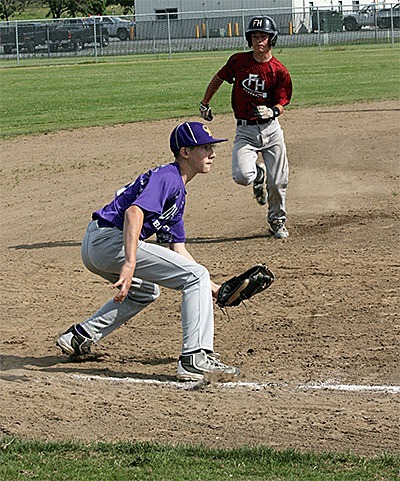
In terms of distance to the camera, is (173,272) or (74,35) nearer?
(173,272)

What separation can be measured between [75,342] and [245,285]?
127 centimetres

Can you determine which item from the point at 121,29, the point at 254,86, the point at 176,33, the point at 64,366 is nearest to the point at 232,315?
the point at 64,366

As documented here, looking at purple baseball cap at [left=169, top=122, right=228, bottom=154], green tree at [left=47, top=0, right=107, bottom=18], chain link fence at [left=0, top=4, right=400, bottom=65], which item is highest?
green tree at [left=47, top=0, right=107, bottom=18]

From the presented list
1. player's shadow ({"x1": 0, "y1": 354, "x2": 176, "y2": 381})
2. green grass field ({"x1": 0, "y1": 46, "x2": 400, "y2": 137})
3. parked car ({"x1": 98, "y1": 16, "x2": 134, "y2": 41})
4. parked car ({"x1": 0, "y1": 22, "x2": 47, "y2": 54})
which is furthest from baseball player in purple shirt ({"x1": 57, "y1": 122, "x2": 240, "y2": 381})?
parked car ({"x1": 98, "y1": 16, "x2": 134, "y2": 41})

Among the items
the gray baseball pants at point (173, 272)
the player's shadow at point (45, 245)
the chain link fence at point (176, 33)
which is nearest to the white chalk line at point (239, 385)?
the gray baseball pants at point (173, 272)

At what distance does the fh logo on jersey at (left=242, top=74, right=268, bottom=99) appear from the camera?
9.41 meters

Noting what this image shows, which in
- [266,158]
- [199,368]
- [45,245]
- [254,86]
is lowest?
[199,368]

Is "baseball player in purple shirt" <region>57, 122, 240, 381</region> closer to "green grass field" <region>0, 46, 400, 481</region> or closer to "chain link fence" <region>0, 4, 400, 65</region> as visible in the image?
"green grass field" <region>0, 46, 400, 481</region>

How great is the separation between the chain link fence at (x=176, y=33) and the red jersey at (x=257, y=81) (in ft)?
98.4

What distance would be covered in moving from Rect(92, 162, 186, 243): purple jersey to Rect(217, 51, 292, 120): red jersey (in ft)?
11.8

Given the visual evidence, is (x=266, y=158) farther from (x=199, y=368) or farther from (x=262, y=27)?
(x=199, y=368)

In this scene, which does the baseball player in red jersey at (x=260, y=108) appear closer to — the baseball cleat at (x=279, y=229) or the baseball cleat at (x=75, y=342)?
the baseball cleat at (x=279, y=229)

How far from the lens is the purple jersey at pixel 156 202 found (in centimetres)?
565

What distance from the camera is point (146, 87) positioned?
83.2 feet
